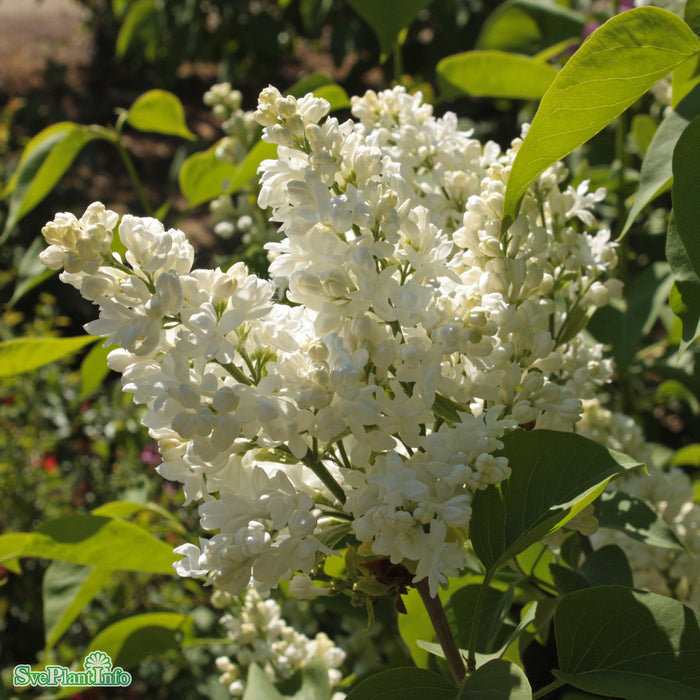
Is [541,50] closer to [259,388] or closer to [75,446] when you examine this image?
[259,388]

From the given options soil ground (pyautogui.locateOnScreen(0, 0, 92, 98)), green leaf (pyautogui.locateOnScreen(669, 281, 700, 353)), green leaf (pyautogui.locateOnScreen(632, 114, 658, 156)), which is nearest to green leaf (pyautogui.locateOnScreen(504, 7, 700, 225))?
green leaf (pyautogui.locateOnScreen(669, 281, 700, 353))

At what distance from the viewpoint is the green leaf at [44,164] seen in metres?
1.34

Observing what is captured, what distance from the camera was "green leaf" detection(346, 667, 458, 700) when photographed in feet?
2.05

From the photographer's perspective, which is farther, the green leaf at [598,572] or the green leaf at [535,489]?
the green leaf at [598,572]

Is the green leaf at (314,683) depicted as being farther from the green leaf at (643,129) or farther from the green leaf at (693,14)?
the green leaf at (643,129)

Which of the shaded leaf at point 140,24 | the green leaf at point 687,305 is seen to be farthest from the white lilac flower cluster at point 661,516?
the shaded leaf at point 140,24

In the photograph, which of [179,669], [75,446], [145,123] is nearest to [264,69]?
[75,446]

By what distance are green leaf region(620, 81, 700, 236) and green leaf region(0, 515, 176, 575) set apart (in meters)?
0.73

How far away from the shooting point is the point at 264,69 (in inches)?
152

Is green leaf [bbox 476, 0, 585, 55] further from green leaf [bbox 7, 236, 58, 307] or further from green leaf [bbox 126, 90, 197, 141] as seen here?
green leaf [bbox 7, 236, 58, 307]

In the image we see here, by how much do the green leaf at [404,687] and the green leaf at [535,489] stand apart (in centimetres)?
11

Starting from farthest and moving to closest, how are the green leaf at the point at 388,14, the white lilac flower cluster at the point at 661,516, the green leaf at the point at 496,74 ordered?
the green leaf at the point at 388,14 < the green leaf at the point at 496,74 < the white lilac flower cluster at the point at 661,516

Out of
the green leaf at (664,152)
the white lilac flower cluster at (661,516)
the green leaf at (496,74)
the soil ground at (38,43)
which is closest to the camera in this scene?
the green leaf at (664,152)

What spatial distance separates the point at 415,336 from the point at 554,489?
0.18 m
